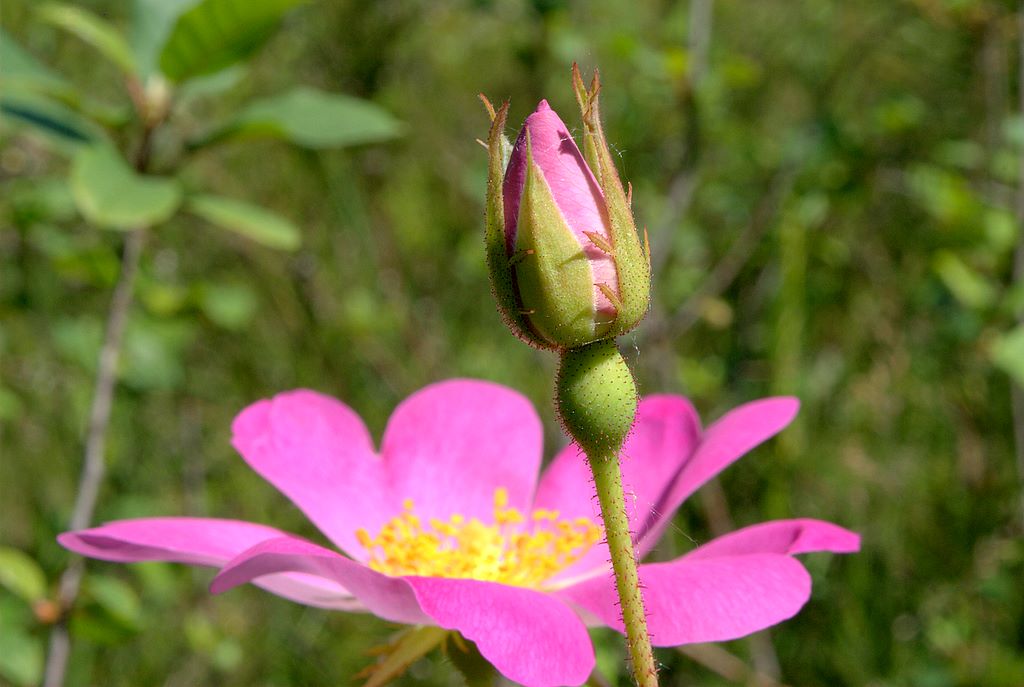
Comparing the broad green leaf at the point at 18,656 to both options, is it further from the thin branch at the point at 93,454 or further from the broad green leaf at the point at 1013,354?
the broad green leaf at the point at 1013,354

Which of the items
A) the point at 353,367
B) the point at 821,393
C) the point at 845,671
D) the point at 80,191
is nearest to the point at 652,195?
the point at 821,393

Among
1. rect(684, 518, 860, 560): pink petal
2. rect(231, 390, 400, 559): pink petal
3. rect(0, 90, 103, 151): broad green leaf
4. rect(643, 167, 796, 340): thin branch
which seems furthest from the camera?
rect(643, 167, 796, 340): thin branch

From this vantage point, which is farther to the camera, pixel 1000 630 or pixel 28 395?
pixel 28 395

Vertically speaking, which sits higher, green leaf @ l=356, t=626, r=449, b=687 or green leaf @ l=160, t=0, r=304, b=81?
green leaf @ l=160, t=0, r=304, b=81

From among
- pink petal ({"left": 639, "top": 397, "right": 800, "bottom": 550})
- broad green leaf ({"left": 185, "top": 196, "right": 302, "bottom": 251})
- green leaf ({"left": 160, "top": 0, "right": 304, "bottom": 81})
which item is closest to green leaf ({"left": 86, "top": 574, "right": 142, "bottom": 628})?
broad green leaf ({"left": 185, "top": 196, "right": 302, "bottom": 251})

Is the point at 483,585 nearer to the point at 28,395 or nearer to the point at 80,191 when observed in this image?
the point at 80,191

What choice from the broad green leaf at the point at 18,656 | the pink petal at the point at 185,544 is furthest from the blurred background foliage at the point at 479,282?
the pink petal at the point at 185,544

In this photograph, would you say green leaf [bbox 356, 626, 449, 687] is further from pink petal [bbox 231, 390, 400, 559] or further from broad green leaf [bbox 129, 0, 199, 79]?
broad green leaf [bbox 129, 0, 199, 79]
